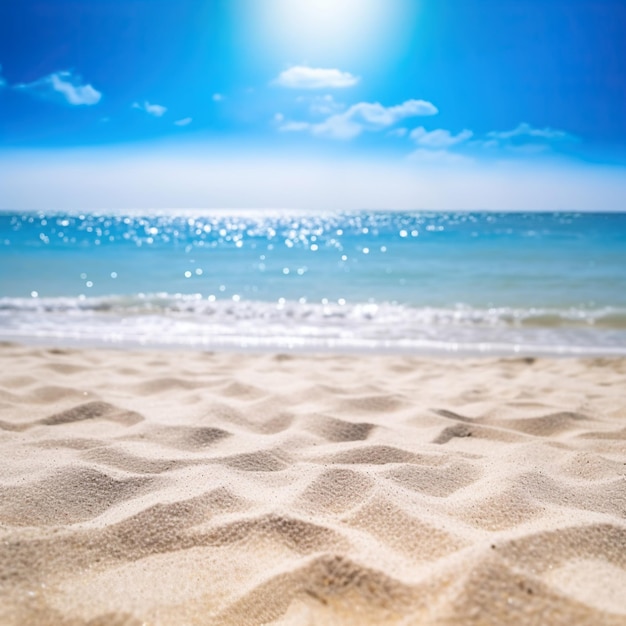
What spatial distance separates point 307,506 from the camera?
1.73 m

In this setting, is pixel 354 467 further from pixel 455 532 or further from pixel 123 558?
pixel 123 558

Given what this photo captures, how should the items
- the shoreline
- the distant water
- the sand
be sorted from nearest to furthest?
1. the sand
2. the shoreline
3. the distant water

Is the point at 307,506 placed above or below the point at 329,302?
above

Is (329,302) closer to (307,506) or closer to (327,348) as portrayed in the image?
(327,348)

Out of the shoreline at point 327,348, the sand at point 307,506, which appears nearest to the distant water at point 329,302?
the shoreline at point 327,348

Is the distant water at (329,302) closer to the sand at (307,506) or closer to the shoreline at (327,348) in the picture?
the shoreline at (327,348)

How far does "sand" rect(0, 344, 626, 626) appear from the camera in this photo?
1215 mm

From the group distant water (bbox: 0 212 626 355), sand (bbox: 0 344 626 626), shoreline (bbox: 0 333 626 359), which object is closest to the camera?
sand (bbox: 0 344 626 626)

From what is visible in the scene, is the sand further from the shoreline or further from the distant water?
the distant water

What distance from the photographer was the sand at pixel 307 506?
3.99ft

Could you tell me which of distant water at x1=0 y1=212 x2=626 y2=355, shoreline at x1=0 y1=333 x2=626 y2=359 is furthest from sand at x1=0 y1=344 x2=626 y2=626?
distant water at x1=0 y1=212 x2=626 y2=355

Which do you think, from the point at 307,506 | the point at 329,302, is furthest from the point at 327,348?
the point at 329,302

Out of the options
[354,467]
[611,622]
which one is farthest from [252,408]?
[611,622]

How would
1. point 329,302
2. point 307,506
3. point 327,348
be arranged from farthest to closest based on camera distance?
point 329,302, point 327,348, point 307,506
